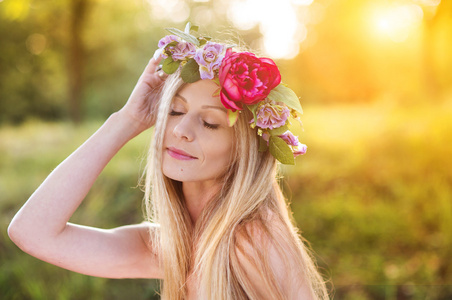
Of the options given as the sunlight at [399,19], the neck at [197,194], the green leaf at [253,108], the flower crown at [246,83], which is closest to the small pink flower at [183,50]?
the flower crown at [246,83]

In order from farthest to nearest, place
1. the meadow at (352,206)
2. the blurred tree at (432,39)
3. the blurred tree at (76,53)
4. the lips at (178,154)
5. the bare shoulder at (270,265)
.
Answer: the blurred tree at (76,53), the blurred tree at (432,39), the meadow at (352,206), the lips at (178,154), the bare shoulder at (270,265)

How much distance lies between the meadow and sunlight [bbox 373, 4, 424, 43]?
4.30 feet

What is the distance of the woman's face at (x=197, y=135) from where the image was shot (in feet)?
6.32

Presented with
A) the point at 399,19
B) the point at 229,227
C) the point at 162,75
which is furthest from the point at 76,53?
the point at 229,227

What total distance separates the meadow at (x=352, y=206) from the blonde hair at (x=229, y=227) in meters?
2.04

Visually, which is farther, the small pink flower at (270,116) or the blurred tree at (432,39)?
the blurred tree at (432,39)

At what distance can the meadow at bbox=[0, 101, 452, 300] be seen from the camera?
436cm

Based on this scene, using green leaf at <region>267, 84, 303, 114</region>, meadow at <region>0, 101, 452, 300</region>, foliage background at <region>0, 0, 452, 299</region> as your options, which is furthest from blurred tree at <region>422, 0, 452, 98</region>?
green leaf at <region>267, 84, 303, 114</region>

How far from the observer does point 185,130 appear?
189 centimetres

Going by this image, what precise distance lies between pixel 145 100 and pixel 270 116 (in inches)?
→ 25.2

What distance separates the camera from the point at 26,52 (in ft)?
48.2

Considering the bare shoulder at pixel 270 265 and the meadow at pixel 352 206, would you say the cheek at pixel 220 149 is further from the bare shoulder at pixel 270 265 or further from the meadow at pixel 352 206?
the meadow at pixel 352 206

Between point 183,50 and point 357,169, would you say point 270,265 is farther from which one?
point 357,169

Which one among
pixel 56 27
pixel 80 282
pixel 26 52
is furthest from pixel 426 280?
pixel 26 52
